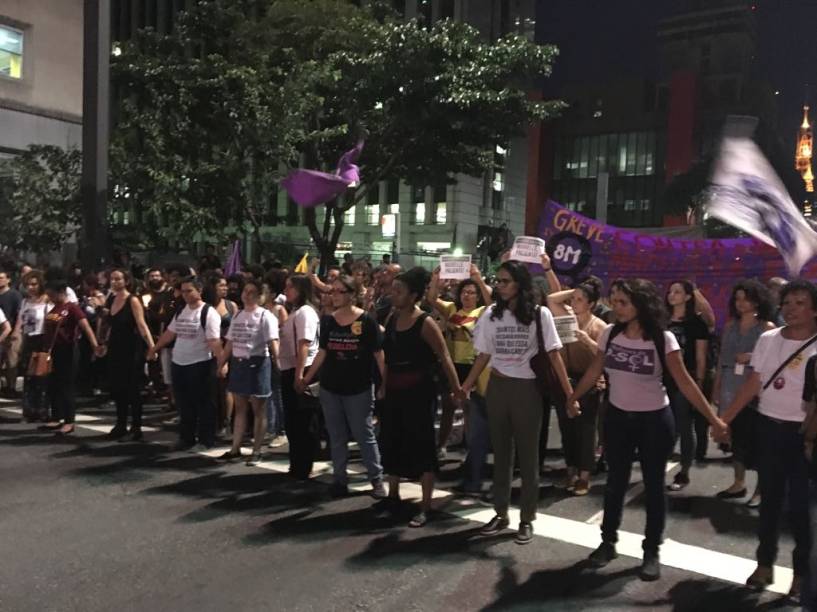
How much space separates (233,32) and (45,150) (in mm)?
5576

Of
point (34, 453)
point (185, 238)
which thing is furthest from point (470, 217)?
point (34, 453)

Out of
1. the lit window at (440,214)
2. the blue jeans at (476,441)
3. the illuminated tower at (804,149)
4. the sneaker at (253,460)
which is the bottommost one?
the sneaker at (253,460)

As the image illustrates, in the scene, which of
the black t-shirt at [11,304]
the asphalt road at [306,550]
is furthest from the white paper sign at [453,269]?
the black t-shirt at [11,304]

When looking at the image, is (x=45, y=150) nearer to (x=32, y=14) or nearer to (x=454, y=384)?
(x=32, y=14)

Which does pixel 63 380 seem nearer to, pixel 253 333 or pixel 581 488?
pixel 253 333

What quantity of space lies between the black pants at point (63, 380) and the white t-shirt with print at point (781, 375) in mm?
6936

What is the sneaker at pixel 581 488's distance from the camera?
624 centimetres

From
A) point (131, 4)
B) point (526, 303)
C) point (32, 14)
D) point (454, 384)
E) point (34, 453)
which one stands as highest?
point (131, 4)

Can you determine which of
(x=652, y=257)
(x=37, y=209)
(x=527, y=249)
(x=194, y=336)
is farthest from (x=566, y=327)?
(x=37, y=209)

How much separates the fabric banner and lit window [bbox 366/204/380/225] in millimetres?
40815

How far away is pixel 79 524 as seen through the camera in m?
5.27

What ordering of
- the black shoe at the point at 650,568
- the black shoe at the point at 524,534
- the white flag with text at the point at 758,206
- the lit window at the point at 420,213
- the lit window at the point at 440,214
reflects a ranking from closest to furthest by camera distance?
the black shoe at the point at 650,568 < the white flag with text at the point at 758,206 < the black shoe at the point at 524,534 < the lit window at the point at 440,214 < the lit window at the point at 420,213

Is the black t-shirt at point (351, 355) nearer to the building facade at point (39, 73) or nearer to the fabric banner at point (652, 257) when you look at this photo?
the fabric banner at point (652, 257)

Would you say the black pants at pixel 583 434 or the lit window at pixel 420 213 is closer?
the black pants at pixel 583 434
